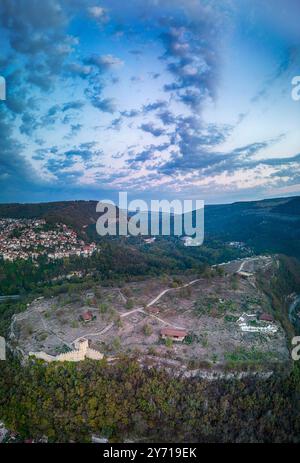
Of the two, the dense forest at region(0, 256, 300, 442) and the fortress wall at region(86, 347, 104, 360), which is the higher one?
the fortress wall at region(86, 347, 104, 360)

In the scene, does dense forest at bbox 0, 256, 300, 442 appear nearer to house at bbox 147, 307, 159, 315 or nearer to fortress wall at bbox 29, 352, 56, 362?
fortress wall at bbox 29, 352, 56, 362

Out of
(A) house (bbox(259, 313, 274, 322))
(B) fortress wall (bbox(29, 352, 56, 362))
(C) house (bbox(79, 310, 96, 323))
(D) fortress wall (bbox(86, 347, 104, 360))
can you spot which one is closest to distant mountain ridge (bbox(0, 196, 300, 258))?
(C) house (bbox(79, 310, 96, 323))

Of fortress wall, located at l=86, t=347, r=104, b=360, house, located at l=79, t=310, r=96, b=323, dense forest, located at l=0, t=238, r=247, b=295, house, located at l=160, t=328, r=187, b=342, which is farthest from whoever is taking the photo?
dense forest, located at l=0, t=238, r=247, b=295

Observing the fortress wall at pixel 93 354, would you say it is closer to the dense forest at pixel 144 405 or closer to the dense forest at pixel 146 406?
the dense forest at pixel 144 405

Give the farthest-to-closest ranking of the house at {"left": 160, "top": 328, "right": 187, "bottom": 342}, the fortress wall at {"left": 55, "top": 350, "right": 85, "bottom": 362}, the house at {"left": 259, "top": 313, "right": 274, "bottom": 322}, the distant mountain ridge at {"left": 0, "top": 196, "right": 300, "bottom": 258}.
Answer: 1. the distant mountain ridge at {"left": 0, "top": 196, "right": 300, "bottom": 258}
2. the house at {"left": 259, "top": 313, "right": 274, "bottom": 322}
3. the house at {"left": 160, "top": 328, "right": 187, "bottom": 342}
4. the fortress wall at {"left": 55, "top": 350, "right": 85, "bottom": 362}

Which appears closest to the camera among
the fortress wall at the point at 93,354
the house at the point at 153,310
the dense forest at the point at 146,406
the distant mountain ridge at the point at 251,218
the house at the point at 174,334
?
the dense forest at the point at 146,406

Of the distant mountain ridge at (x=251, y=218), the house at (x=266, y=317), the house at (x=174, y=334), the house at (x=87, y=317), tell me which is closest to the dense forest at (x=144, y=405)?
the house at (x=174, y=334)

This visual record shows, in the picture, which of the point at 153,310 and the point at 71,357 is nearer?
the point at 71,357

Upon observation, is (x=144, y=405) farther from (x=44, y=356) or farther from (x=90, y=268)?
(x=90, y=268)

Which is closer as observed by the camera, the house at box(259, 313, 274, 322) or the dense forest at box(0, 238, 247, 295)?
the house at box(259, 313, 274, 322)

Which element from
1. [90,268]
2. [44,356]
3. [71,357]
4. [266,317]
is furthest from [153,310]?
[90,268]

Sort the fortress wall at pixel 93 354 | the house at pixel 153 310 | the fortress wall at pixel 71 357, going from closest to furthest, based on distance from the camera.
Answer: the fortress wall at pixel 71 357 → the fortress wall at pixel 93 354 → the house at pixel 153 310
